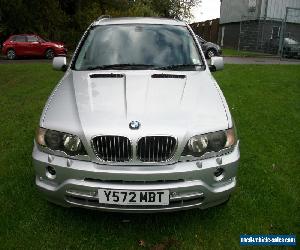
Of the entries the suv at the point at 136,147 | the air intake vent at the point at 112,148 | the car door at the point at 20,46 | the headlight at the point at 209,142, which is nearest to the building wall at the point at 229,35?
the car door at the point at 20,46

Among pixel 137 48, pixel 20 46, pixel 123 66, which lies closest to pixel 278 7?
pixel 20 46

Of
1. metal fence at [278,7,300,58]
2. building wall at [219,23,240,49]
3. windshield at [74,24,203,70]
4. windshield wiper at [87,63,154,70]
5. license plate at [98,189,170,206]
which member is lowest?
building wall at [219,23,240,49]

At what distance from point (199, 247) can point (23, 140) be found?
3.54 meters

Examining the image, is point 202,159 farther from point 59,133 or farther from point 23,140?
point 23,140

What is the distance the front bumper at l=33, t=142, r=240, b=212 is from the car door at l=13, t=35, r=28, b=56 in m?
20.4

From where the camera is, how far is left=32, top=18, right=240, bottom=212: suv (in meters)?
2.98

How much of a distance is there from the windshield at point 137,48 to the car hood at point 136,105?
41 centimetres

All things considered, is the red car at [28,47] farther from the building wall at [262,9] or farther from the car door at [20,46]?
the building wall at [262,9]

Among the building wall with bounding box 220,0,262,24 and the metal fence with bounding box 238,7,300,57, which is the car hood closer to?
the metal fence with bounding box 238,7,300,57

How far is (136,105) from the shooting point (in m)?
3.27

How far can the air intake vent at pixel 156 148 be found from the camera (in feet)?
9.82

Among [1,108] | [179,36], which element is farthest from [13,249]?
[1,108]

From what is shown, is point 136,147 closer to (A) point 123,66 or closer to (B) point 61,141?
(B) point 61,141

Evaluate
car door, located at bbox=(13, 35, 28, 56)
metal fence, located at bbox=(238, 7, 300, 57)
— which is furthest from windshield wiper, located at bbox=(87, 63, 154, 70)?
metal fence, located at bbox=(238, 7, 300, 57)
